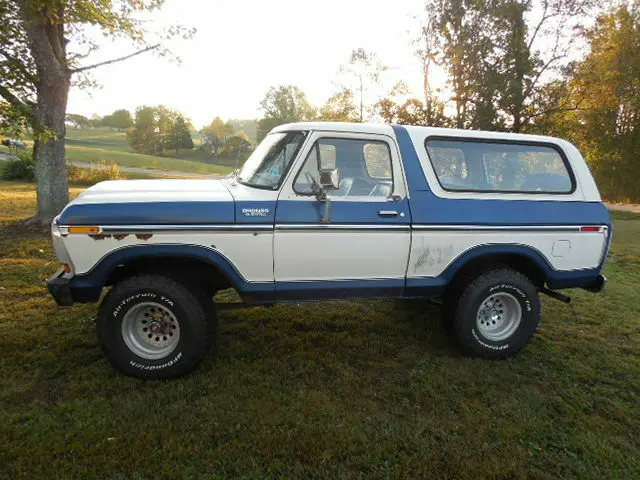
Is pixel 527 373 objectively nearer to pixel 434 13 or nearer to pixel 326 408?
pixel 326 408

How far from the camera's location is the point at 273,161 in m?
3.69

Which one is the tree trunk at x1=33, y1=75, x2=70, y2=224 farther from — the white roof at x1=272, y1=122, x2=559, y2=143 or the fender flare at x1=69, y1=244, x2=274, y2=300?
the white roof at x1=272, y1=122, x2=559, y2=143

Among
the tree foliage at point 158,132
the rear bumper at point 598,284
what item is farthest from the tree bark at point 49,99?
the tree foliage at point 158,132

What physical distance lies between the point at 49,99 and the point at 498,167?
27.6ft

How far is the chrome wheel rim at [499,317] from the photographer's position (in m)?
4.07

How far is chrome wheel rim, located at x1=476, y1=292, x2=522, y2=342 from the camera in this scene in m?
4.07

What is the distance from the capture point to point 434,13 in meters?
18.2

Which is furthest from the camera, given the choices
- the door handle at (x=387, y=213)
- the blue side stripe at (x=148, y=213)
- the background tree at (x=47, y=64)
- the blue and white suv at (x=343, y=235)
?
the background tree at (x=47, y=64)

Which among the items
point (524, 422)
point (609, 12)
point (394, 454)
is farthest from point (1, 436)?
point (609, 12)

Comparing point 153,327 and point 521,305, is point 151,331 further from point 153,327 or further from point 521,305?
point 521,305

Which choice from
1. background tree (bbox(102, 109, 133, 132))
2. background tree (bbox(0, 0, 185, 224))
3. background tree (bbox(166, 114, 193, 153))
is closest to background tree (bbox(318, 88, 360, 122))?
background tree (bbox(0, 0, 185, 224))

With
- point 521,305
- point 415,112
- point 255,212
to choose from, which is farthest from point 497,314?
point 415,112

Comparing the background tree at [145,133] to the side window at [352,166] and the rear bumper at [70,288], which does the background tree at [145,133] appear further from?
the side window at [352,166]

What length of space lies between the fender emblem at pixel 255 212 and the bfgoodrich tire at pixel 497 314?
6.72ft
